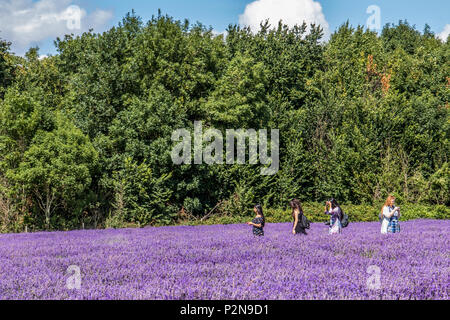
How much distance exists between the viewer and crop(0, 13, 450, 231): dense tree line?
20.4 m

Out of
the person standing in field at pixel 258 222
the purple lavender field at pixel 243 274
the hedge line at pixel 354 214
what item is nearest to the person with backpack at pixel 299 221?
the person standing in field at pixel 258 222

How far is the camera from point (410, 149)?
91.7 ft

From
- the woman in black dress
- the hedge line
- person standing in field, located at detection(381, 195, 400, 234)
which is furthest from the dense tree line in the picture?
person standing in field, located at detection(381, 195, 400, 234)

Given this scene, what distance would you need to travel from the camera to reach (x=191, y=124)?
2600 centimetres

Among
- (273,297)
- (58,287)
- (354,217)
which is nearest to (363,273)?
(273,297)

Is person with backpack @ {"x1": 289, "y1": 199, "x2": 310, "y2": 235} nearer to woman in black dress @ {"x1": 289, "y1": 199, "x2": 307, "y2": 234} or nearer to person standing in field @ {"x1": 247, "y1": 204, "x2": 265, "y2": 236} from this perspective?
woman in black dress @ {"x1": 289, "y1": 199, "x2": 307, "y2": 234}

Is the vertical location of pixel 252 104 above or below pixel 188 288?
above

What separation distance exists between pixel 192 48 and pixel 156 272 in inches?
940

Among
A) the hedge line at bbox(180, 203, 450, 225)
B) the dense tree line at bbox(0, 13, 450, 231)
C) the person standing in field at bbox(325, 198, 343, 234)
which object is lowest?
the hedge line at bbox(180, 203, 450, 225)

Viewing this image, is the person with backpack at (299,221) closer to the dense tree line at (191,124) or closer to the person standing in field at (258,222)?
the person standing in field at (258,222)

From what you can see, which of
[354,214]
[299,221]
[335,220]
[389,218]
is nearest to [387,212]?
[389,218]

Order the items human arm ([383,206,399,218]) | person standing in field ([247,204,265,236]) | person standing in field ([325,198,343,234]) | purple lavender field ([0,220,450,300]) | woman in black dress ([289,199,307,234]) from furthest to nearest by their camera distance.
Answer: person standing in field ([325,198,343,234]) → human arm ([383,206,399,218]) → woman in black dress ([289,199,307,234]) → person standing in field ([247,204,265,236]) → purple lavender field ([0,220,450,300])

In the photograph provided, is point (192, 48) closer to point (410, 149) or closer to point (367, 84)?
point (367, 84)

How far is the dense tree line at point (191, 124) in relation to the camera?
20.4 meters
